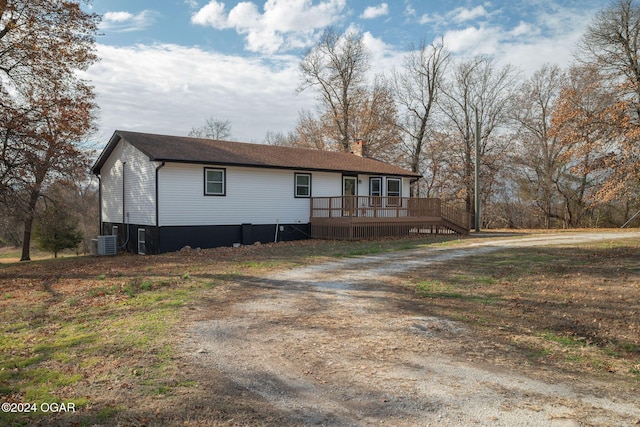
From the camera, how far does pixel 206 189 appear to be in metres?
18.4

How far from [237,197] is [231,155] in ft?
6.53

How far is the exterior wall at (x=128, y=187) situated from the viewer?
712 inches

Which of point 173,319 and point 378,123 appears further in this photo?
point 378,123

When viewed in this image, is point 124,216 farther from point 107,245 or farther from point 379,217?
point 379,217

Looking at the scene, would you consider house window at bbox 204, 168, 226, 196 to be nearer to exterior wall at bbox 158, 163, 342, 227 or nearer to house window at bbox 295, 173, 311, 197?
exterior wall at bbox 158, 163, 342, 227

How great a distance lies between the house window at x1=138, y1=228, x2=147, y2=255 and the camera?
60.7 feet

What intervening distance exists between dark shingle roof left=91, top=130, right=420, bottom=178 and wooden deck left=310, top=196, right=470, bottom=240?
2.08 meters

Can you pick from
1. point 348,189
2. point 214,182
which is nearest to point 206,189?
point 214,182

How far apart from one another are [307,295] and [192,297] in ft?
7.00

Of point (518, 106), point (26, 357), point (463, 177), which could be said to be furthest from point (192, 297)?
point (518, 106)

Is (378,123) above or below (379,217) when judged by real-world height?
above

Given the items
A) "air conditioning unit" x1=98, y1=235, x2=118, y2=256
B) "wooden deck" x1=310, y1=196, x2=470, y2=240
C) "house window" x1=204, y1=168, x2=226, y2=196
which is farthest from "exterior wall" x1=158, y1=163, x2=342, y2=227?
"air conditioning unit" x1=98, y1=235, x2=118, y2=256

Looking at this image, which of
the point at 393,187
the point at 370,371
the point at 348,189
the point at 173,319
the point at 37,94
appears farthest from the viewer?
the point at 393,187

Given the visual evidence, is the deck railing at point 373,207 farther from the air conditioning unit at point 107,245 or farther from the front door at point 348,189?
the air conditioning unit at point 107,245
